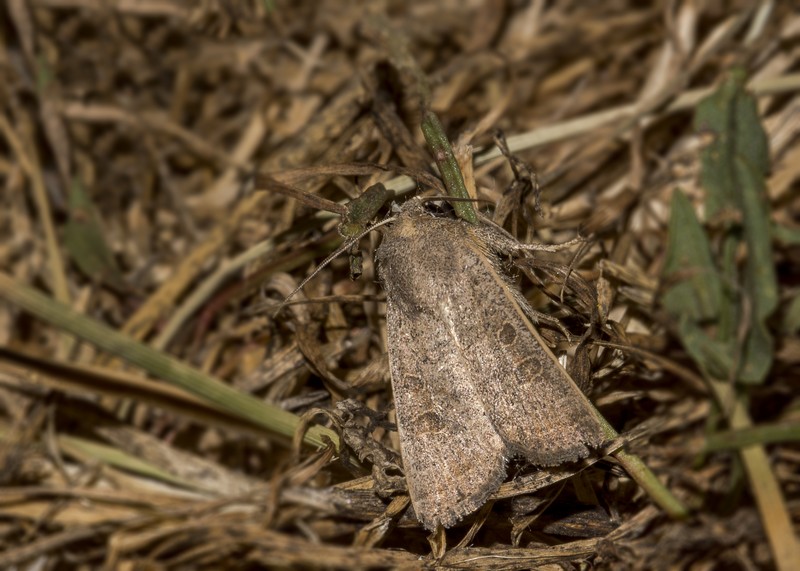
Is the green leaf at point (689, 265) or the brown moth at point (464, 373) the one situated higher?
the green leaf at point (689, 265)

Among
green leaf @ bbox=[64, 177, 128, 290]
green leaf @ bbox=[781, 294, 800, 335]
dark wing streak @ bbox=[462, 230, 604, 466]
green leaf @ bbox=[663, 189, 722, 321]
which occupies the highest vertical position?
green leaf @ bbox=[64, 177, 128, 290]

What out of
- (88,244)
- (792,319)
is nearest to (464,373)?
(792,319)

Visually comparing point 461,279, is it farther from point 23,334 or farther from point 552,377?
point 23,334

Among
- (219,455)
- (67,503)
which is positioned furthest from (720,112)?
(67,503)

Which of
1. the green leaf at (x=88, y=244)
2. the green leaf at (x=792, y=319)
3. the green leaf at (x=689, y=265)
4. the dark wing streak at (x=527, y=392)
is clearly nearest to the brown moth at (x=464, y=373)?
the dark wing streak at (x=527, y=392)

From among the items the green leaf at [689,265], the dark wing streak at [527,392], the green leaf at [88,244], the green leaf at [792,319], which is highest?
the green leaf at [88,244]

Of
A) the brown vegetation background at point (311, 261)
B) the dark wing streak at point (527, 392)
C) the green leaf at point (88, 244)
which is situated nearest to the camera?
the dark wing streak at point (527, 392)

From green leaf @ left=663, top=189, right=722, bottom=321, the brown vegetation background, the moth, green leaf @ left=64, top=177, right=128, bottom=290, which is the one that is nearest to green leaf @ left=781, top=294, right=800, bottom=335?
the brown vegetation background

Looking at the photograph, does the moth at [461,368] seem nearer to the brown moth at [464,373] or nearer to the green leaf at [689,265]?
the brown moth at [464,373]

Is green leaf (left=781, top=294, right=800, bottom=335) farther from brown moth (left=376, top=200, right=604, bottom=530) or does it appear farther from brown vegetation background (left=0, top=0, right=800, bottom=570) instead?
brown moth (left=376, top=200, right=604, bottom=530)

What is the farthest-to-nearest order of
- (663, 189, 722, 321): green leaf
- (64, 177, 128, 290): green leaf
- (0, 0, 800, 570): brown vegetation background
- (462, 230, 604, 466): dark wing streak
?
(64, 177, 128, 290): green leaf → (663, 189, 722, 321): green leaf → (0, 0, 800, 570): brown vegetation background → (462, 230, 604, 466): dark wing streak
